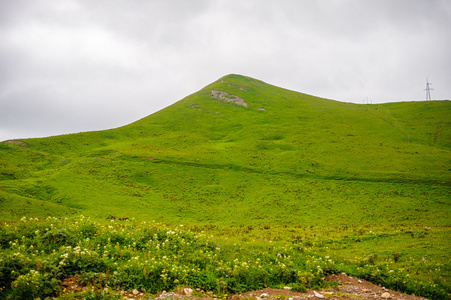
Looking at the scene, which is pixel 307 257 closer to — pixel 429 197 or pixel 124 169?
pixel 429 197

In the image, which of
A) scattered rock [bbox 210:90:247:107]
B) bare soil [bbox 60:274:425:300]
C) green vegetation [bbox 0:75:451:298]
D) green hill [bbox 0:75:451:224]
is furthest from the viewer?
scattered rock [bbox 210:90:247:107]

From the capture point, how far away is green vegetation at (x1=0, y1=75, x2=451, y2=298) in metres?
14.3

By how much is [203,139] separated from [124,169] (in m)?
34.8

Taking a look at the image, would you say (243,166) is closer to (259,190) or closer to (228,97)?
(259,190)

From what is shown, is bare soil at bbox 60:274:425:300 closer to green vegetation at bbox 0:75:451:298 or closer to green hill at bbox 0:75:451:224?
green vegetation at bbox 0:75:451:298

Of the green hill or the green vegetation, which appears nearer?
the green vegetation

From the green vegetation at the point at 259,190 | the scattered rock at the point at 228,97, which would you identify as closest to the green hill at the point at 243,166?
the green vegetation at the point at 259,190

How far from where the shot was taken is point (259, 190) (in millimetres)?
53844

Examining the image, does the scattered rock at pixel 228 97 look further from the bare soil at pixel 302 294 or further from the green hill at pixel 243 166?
the bare soil at pixel 302 294

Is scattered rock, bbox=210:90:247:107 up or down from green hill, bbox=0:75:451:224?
up

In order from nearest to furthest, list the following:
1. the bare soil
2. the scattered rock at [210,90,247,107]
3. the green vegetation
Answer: the bare soil < the green vegetation < the scattered rock at [210,90,247,107]

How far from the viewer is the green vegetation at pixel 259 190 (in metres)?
14.3

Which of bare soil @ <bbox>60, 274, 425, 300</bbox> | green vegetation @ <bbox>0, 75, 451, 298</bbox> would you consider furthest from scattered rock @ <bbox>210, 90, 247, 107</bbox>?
bare soil @ <bbox>60, 274, 425, 300</bbox>

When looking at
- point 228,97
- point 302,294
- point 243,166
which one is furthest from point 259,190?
point 228,97
